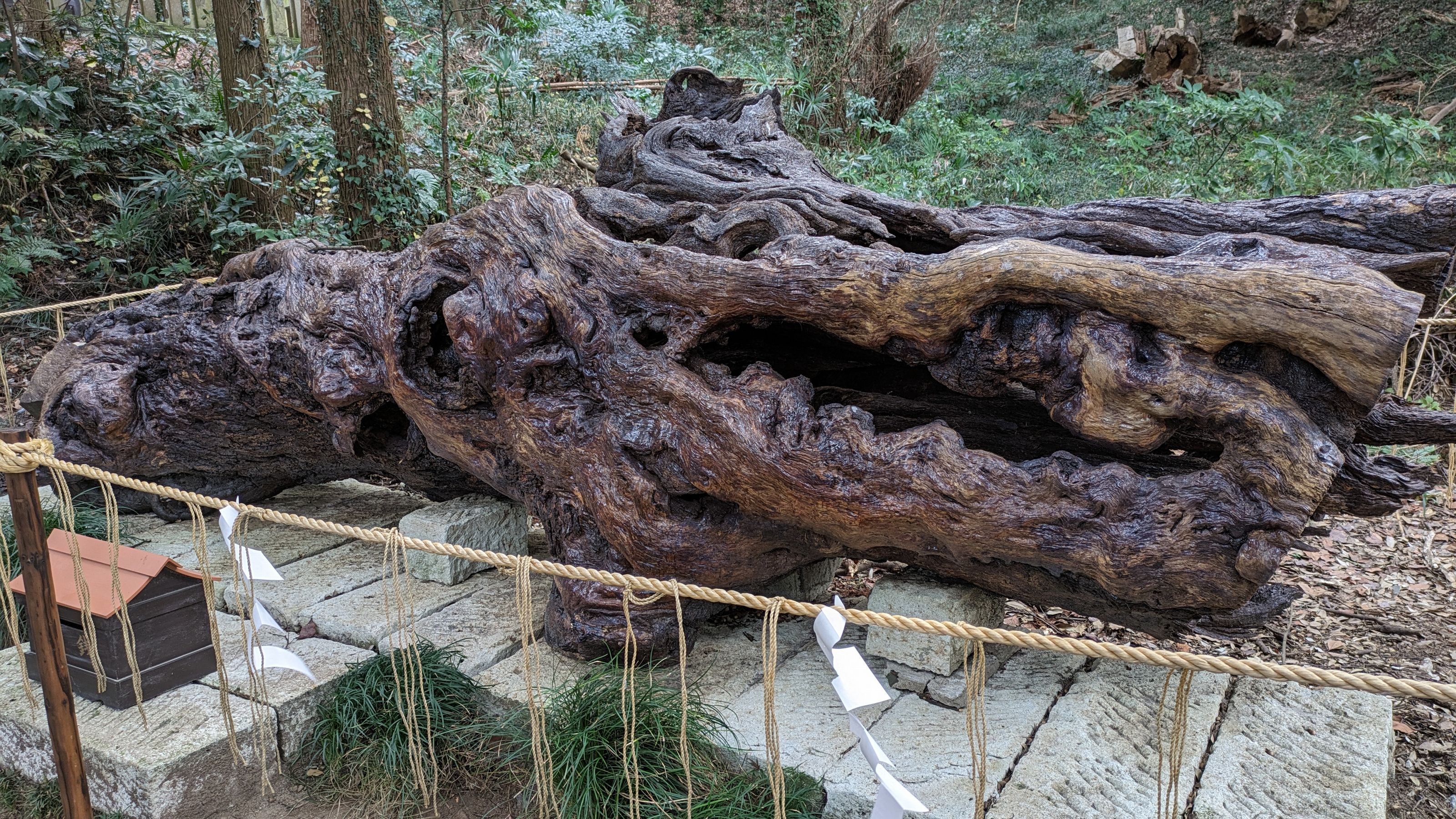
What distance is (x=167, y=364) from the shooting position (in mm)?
4660

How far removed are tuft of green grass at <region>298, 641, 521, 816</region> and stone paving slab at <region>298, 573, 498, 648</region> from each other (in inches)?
14.5

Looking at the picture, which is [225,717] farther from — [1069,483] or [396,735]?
[1069,483]

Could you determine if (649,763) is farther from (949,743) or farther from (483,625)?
(483,625)

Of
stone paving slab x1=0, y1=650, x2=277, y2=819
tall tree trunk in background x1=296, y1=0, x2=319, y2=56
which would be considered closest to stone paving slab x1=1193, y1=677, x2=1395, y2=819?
stone paving slab x1=0, y1=650, x2=277, y2=819

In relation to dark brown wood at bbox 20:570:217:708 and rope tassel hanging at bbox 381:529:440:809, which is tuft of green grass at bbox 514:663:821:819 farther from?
dark brown wood at bbox 20:570:217:708

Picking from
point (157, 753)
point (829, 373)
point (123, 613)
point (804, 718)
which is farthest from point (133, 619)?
point (829, 373)

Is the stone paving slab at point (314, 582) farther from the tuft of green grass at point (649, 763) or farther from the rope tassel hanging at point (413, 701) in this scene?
the tuft of green grass at point (649, 763)

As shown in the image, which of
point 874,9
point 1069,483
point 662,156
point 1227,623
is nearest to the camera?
point 1069,483

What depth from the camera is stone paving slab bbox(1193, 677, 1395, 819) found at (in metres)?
2.69

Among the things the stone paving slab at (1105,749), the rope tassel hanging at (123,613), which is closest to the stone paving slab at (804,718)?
the stone paving slab at (1105,749)

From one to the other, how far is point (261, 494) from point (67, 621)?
182 centimetres

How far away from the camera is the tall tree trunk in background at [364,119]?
675 cm

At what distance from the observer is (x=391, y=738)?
11.0ft

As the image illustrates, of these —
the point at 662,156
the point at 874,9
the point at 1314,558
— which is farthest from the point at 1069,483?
the point at 874,9
